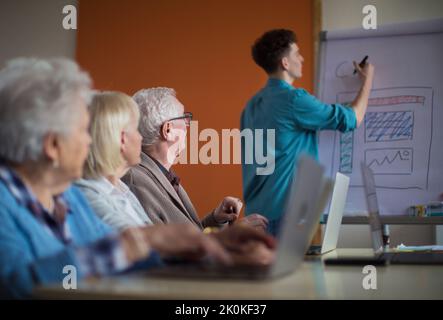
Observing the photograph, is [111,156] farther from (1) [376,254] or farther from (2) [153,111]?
(1) [376,254]

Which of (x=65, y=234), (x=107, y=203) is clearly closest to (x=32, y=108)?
(x=65, y=234)

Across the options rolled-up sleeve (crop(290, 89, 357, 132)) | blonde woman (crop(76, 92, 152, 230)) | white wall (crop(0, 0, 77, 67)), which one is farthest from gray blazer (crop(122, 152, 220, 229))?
white wall (crop(0, 0, 77, 67))

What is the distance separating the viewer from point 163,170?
2004 mm

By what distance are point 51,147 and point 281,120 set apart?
151cm

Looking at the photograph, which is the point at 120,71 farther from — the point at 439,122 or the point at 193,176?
the point at 439,122

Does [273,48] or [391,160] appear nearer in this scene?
[273,48]

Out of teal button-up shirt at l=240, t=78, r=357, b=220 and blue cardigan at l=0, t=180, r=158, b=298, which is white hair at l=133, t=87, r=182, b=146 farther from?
blue cardigan at l=0, t=180, r=158, b=298

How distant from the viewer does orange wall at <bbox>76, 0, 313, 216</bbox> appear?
3539 mm

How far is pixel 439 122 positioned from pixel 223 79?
1.26 meters

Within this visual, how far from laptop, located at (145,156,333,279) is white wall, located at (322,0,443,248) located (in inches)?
97.4

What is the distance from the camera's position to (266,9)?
3.54 m
